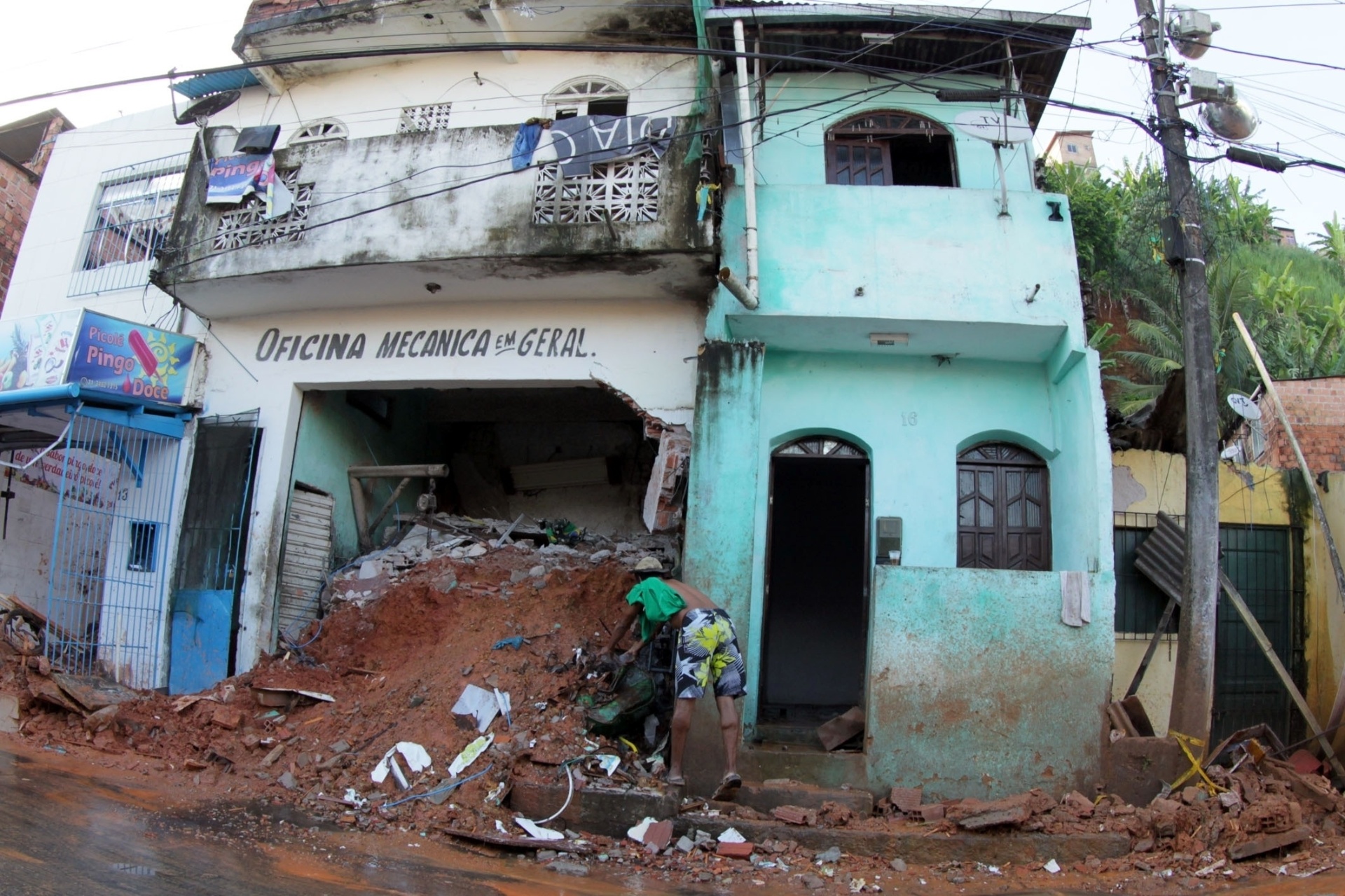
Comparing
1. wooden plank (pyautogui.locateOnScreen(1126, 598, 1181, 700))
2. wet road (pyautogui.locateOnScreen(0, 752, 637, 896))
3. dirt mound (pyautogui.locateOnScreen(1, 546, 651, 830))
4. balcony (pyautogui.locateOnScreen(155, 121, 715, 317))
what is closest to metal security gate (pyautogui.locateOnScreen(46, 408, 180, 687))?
dirt mound (pyautogui.locateOnScreen(1, 546, 651, 830))

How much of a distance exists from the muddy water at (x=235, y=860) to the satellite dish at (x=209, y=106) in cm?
830

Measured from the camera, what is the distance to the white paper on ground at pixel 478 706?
7.01m

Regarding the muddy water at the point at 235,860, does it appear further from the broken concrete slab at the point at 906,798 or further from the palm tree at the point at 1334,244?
the palm tree at the point at 1334,244

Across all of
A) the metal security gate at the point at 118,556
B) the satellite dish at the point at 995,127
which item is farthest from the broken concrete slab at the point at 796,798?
the metal security gate at the point at 118,556

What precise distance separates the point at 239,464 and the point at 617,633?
5.22 meters

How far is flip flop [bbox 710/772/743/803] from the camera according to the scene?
6.05m

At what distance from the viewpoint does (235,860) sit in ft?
16.2

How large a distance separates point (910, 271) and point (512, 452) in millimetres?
6397

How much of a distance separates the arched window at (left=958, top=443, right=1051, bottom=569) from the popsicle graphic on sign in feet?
27.5

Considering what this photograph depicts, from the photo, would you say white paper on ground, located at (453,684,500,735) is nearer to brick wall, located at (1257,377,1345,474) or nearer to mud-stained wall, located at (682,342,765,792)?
mud-stained wall, located at (682,342,765,792)

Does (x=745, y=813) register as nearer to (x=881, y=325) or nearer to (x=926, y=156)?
(x=881, y=325)

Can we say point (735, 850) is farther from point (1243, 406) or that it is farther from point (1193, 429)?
point (1243, 406)

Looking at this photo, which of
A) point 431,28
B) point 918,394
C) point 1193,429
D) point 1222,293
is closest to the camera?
point 1193,429

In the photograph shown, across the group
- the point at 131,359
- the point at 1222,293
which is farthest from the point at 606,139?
the point at 1222,293
